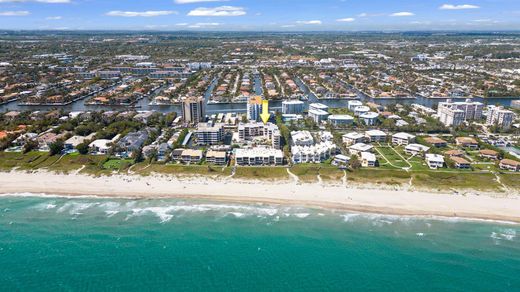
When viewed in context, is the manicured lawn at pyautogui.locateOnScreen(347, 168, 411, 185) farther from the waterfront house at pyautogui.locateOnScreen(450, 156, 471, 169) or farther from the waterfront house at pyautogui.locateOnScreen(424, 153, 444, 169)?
the waterfront house at pyautogui.locateOnScreen(450, 156, 471, 169)

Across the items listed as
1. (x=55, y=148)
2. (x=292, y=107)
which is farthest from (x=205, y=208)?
(x=292, y=107)

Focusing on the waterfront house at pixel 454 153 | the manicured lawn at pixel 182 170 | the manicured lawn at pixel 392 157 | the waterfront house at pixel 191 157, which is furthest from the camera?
the waterfront house at pixel 454 153

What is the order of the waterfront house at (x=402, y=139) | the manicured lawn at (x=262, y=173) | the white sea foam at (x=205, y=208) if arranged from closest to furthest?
the white sea foam at (x=205, y=208), the manicured lawn at (x=262, y=173), the waterfront house at (x=402, y=139)

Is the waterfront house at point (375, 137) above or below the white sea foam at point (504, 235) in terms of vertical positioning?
above

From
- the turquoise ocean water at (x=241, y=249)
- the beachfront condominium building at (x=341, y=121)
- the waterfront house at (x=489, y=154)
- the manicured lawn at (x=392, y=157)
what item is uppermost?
the beachfront condominium building at (x=341, y=121)

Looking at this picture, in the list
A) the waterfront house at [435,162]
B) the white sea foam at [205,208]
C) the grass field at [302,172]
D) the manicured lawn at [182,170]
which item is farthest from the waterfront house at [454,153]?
the manicured lawn at [182,170]

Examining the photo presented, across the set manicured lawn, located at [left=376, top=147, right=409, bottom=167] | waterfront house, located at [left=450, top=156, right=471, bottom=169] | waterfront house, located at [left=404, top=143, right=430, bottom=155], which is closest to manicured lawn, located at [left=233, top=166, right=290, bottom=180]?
manicured lawn, located at [left=376, top=147, right=409, bottom=167]

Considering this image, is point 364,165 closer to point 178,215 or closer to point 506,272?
point 506,272

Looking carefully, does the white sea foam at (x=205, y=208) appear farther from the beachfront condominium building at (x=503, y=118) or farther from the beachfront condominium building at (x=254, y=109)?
the beachfront condominium building at (x=503, y=118)
